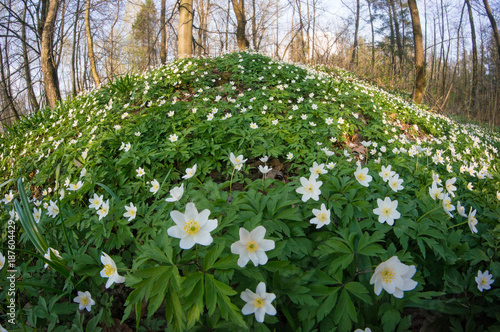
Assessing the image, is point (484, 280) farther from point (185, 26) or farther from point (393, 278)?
point (185, 26)

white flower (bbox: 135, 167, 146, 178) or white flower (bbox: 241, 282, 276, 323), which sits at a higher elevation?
white flower (bbox: 135, 167, 146, 178)

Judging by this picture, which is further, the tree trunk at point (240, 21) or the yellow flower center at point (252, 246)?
the tree trunk at point (240, 21)

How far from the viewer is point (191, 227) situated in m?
1.04

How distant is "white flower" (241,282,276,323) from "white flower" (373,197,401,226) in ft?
2.50

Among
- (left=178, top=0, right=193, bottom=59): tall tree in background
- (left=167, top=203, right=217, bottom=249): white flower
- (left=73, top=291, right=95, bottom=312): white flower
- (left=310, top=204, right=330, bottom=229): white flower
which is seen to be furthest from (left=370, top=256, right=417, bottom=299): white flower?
(left=178, top=0, right=193, bottom=59): tall tree in background

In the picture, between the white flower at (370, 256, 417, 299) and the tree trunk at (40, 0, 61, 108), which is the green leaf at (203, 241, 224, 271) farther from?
the tree trunk at (40, 0, 61, 108)

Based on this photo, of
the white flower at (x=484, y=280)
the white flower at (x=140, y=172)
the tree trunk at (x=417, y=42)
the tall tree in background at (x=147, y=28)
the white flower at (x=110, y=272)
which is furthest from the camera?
the tall tree in background at (x=147, y=28)

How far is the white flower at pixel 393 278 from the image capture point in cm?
99

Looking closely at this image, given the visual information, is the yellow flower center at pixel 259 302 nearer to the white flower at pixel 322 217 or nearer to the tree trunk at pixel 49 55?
the white flower at pixel 322 217

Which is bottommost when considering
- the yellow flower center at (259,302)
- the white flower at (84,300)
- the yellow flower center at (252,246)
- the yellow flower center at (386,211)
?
the white flower at (84,300)

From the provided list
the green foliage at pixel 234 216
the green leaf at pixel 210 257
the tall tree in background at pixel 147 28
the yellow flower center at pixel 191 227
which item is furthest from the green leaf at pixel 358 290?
the tall tree in background at pixel 147 28

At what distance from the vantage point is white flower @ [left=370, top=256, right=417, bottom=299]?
99cm

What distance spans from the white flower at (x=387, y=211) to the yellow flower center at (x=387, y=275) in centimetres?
37

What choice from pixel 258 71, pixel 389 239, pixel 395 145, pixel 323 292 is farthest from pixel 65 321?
pixel 258 71
